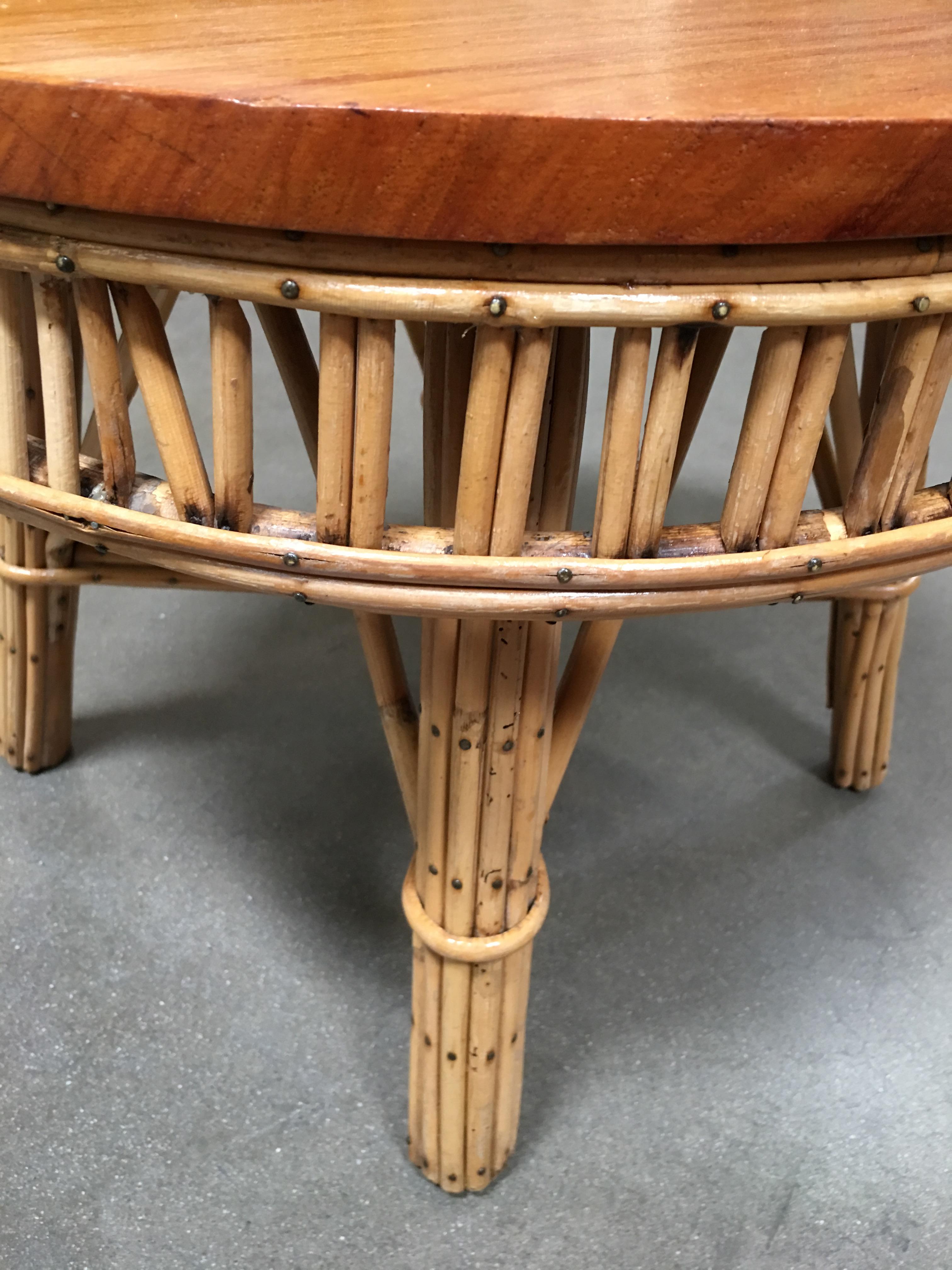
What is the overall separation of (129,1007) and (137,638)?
0.58 metres

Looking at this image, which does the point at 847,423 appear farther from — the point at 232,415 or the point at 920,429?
the point at 232,415

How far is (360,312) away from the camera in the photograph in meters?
0.45

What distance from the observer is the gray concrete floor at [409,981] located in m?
0.79

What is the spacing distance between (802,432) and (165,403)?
0.28 metres

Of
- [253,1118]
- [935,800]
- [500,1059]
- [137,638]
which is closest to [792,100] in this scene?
[500,1059]

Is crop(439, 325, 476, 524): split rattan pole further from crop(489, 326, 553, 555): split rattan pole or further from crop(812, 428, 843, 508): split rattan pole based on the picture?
crop(812, 428, 843, 508): split rattan pole

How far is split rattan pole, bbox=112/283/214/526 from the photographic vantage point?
50 cm

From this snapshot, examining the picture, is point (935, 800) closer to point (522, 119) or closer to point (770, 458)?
point (770, 458)

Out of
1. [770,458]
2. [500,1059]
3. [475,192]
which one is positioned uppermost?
[475,192]

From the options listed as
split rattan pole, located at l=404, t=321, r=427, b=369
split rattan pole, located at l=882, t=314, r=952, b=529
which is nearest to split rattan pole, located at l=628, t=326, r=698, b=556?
split rattan pole, located at l=882, t=314, r=952, b=529

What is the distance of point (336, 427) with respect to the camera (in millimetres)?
493

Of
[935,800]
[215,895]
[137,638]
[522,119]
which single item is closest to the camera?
[522,119]

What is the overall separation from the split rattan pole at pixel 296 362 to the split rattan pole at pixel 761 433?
0.67 feet

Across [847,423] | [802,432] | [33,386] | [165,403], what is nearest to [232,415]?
[165,403]
